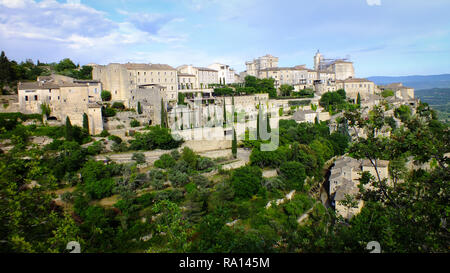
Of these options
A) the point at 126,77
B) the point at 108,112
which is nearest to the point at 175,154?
the point at 108,112

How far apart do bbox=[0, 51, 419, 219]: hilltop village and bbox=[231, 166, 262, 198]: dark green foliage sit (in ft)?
14.5

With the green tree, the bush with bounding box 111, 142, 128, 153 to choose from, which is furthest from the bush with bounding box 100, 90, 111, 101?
the green tree

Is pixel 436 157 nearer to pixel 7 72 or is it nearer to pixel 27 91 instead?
pixel 27 91

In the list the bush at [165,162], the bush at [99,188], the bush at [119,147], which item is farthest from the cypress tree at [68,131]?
the bush at [165,162]

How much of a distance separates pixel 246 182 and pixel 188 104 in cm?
1921

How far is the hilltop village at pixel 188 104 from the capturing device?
23.8 metres

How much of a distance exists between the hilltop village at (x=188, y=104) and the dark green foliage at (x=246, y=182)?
4410 millimetres

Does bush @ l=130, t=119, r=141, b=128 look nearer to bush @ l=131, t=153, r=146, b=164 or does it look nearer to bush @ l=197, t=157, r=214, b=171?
bush @ l=131, t=153, r=146, b=164

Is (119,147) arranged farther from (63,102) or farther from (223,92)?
(223,92)

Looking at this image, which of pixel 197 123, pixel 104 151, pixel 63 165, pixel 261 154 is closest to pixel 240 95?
pixel 197 123

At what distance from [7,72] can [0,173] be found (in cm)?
3162

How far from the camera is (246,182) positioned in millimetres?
18188

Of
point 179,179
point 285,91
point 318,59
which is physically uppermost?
point 318,59
